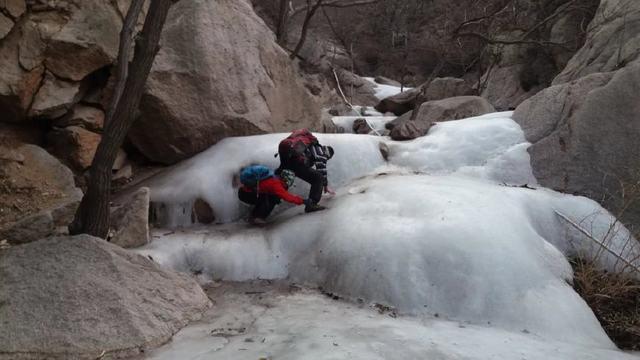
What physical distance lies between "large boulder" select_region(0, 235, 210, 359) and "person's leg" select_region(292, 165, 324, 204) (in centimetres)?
182

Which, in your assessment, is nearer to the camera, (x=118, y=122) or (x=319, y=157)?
(x=118, y=122)

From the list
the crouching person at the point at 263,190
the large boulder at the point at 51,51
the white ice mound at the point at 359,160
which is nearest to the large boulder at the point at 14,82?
the large boulder at the point at 51,51

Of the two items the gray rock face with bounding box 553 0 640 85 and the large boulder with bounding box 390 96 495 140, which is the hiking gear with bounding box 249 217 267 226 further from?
the gray rock face with bounding box 553 0 640 85

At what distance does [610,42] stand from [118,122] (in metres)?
7.00

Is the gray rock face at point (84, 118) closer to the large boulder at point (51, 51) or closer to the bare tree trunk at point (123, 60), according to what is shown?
the large boulder at point (51, 51)

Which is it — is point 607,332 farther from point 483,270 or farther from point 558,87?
point 558,87

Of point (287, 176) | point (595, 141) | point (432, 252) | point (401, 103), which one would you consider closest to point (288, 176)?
point (287, 176)

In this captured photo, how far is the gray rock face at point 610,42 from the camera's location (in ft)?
21.2

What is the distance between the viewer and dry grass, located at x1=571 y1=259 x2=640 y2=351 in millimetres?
3410

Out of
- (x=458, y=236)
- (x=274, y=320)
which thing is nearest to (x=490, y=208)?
(x=458, y=236)

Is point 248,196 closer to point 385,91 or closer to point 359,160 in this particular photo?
point 359,160

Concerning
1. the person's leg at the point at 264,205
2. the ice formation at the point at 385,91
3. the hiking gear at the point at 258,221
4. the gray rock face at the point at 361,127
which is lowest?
the hiking gear at the point at 258,221

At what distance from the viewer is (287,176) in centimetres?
513

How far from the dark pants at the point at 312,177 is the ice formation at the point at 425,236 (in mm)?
219
